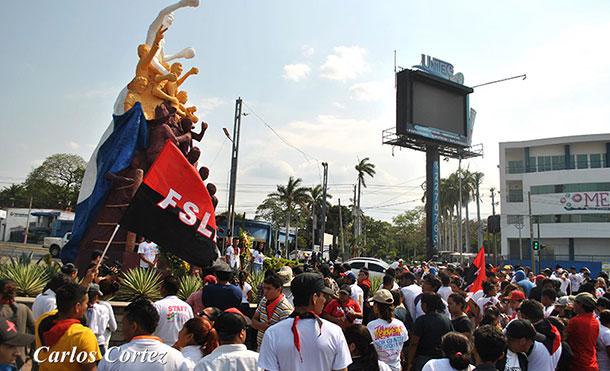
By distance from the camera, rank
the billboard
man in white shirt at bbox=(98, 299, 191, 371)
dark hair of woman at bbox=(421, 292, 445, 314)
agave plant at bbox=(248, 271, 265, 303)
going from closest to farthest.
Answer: man in white shirt at bbox=(98, 299, 191, 371) < dark hair of woman at bbox=(421, 292, 445, 314) < agave plant at bbox=(248, 271, 265, 303) < the billboard

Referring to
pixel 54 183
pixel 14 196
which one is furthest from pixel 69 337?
pixel 14 196

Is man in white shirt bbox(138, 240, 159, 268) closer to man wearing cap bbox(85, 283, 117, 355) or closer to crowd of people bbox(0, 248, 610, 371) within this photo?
crowd of people bbox(0, 248, 610, 371)

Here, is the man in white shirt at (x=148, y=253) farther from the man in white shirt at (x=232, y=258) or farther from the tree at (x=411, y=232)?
the tree at (x=411, y=232)

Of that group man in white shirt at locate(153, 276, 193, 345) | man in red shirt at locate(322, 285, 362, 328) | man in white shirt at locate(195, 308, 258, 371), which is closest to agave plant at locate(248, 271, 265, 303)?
man in red shirt at locate(322, 285, 362, 328)

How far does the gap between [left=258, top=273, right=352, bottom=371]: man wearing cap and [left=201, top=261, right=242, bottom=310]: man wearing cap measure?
2403 millimetres

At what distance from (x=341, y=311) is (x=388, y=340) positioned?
38.1 inches

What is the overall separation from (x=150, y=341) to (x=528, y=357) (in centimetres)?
319

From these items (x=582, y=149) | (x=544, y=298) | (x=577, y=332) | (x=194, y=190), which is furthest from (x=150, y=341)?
(x=582, y=149)

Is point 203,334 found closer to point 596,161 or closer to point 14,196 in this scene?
point 596,161

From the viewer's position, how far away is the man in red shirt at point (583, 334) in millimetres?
4992

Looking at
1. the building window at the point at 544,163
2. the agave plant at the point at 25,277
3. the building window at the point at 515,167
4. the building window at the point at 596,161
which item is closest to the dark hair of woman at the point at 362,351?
the agave plant at the point at 25,277

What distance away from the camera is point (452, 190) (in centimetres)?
6712

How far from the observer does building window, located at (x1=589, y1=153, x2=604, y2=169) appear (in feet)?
155

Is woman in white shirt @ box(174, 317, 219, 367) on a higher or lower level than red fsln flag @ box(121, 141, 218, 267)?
lower
